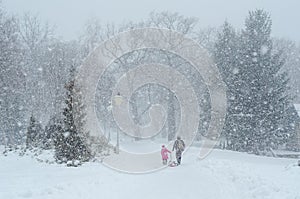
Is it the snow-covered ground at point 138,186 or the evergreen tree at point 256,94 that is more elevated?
the evergreen tree at point 256,94

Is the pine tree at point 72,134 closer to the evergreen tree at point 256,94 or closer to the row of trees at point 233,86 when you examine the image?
the row of trees at point 233,86

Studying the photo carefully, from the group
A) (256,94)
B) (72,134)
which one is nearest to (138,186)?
(72,134)

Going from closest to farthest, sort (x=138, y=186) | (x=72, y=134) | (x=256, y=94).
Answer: (x=138, y=186)
(x=72, y=134)
(x=256, y=94)

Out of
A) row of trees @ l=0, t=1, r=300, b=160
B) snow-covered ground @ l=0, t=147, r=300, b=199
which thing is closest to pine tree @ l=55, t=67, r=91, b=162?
snow-covered ground @ l=0, t=147, r=300, b=199

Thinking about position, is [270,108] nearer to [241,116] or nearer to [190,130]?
[241,116]

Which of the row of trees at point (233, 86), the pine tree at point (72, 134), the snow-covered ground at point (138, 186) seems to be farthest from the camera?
the row of trees at point (233, 86)

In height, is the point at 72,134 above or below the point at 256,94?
below

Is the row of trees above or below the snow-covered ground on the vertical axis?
above

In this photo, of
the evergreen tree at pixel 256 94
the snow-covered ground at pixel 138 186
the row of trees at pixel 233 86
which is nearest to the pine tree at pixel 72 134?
the snow-covered ground at pixel 138 186

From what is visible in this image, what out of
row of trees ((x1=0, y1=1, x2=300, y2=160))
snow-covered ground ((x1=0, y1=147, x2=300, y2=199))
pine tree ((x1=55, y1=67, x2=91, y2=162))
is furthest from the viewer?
row of trees ((x1=0, y1=1, x2=300, y2=160))

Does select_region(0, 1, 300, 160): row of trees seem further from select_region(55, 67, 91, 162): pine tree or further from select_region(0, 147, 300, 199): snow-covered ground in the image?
select_region(0, 147, 300, 199): snow-covered ground

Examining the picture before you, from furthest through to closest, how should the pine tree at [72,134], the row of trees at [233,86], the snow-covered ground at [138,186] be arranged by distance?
1. the row of trees at [233,86]
2. the pine tree at [72,134]
3. the snow-covered ground at [138,186]

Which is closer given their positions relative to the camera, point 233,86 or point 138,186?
point 138,186

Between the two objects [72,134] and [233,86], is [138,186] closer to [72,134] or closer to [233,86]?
[72,134]
